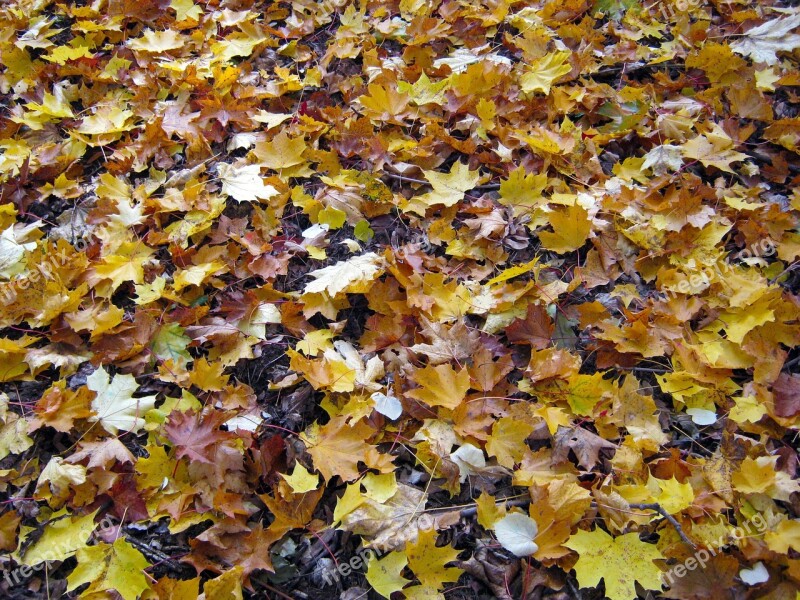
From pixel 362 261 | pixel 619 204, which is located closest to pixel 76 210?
pixel 362 261

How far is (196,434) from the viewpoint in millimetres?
1791

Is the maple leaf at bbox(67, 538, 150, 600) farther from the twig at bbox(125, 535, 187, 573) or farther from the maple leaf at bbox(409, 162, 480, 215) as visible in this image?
the maple leaf at bbox(409, 162, 480, 215)

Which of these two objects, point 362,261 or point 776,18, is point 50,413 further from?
point 776,18

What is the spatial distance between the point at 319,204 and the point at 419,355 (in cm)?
91

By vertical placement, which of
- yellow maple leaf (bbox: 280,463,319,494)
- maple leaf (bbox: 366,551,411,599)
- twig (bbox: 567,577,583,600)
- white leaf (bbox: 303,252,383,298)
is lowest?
twig (bbox: 567,577,583,600)

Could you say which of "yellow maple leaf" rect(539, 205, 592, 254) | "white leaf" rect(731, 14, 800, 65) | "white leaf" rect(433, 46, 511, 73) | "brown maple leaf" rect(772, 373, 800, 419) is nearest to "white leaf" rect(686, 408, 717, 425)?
"brown maple leaf" rect(772, 373, 800, 419)

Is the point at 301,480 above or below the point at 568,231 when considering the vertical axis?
below

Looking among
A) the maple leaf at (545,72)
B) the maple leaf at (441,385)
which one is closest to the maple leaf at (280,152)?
the maple leaf at (545,72)

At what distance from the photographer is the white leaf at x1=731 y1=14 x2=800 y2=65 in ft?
9.89

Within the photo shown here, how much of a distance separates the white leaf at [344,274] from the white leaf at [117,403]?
2.35 ft

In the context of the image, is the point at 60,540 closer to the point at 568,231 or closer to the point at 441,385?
the point at 441,385

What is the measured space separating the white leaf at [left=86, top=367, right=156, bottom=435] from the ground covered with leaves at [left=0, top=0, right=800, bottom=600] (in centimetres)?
1

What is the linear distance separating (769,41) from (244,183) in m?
2.97

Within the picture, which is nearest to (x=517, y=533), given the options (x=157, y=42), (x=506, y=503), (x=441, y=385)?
(x=506, y=503)
